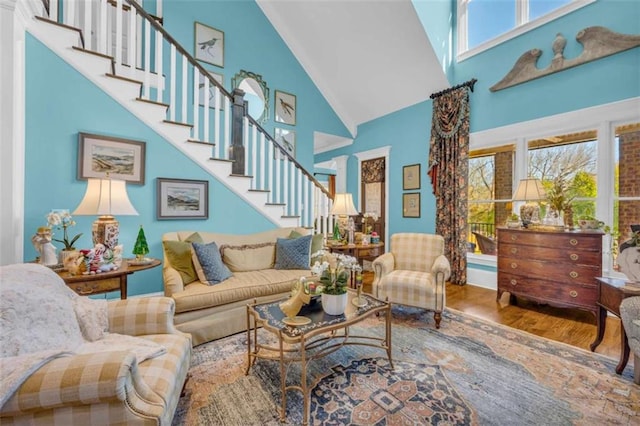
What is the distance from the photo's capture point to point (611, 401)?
171 cm

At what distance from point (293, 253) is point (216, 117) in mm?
1871

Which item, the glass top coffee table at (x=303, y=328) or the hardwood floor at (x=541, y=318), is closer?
the glass top coffee table at (x=303, y=328)

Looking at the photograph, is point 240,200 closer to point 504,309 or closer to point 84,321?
point 84,321

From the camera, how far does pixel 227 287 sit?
2551mm

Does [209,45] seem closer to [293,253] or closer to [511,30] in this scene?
[293,253]

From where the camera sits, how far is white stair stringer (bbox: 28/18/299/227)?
8.14 ft

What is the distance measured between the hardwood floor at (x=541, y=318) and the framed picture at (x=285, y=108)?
13.0 feet

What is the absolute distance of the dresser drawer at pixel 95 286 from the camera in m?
1.97

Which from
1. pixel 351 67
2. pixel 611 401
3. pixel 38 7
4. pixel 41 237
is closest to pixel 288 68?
pixel 351 67

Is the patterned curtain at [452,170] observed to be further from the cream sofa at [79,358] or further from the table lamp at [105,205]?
the table lamp at [105,205]

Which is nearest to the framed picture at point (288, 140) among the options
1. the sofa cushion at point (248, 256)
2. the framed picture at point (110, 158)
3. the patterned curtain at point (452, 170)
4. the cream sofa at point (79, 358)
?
the patterned curtain at point (452, 170)

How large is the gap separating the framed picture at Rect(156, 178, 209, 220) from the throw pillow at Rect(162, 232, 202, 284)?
1.89 ft

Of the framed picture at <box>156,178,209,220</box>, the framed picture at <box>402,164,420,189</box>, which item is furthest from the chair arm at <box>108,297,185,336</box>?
the framed picture at <box>402,164,420,189</box>

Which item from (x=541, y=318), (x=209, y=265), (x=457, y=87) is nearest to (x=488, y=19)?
(x=457, y=87)
